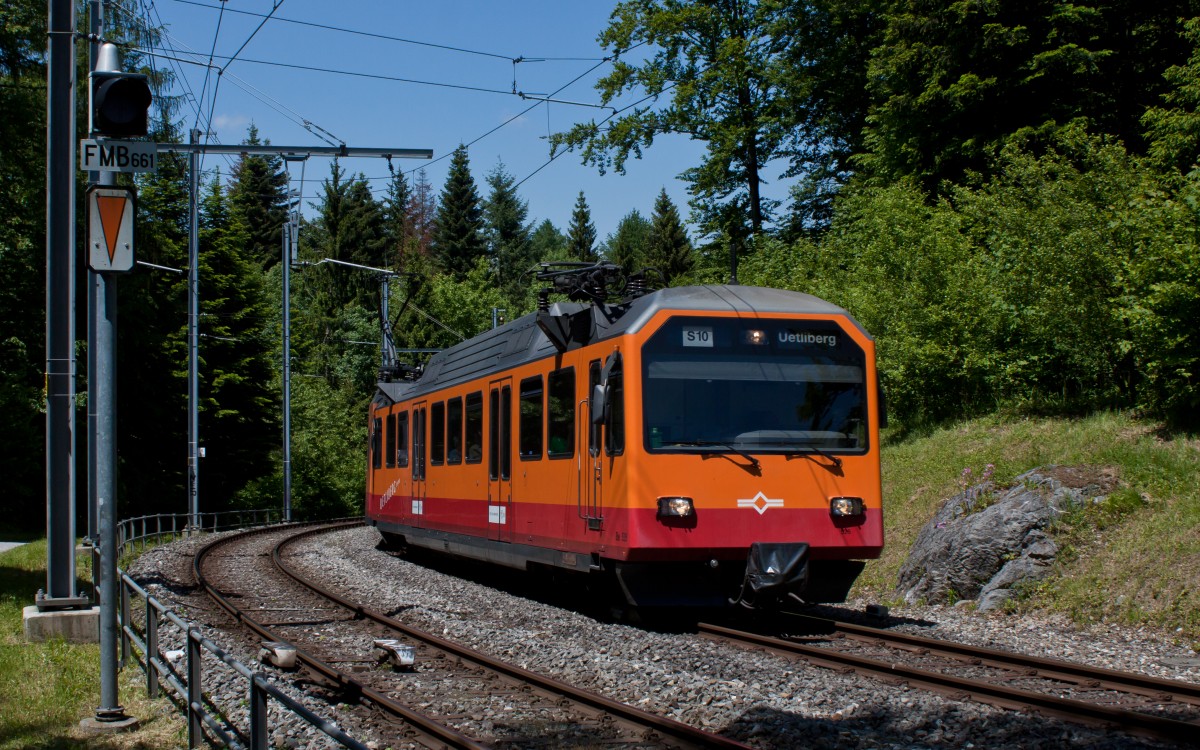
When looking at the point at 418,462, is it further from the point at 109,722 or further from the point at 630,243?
the point at 630,243

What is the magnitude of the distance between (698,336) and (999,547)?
4693mm

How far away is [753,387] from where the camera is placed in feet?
36.6

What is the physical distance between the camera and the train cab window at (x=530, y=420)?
44.5ft

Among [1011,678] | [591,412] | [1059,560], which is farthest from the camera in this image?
[1059,560]

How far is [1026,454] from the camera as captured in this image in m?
16.8

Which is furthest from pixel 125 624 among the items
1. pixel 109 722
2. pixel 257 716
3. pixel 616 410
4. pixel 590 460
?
pixel 257 716

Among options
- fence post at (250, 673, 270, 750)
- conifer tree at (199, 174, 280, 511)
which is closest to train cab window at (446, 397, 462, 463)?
fence post at (250, 673, 270, 750)

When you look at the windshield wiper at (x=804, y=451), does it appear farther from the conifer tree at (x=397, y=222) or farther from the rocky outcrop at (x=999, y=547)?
the conifer tree at (x=397, y=222)

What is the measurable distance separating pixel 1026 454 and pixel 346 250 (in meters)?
63.7

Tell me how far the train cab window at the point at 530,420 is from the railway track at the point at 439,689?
255 cm

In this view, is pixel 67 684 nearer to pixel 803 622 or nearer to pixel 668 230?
pixel 803 622

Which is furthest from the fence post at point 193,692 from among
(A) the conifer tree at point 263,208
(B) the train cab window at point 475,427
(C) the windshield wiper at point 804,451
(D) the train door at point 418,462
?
(A) the conifer tree at point 263,208

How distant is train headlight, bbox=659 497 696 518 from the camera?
10.7 m

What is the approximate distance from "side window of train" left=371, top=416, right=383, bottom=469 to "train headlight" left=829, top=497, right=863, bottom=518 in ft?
45.1
